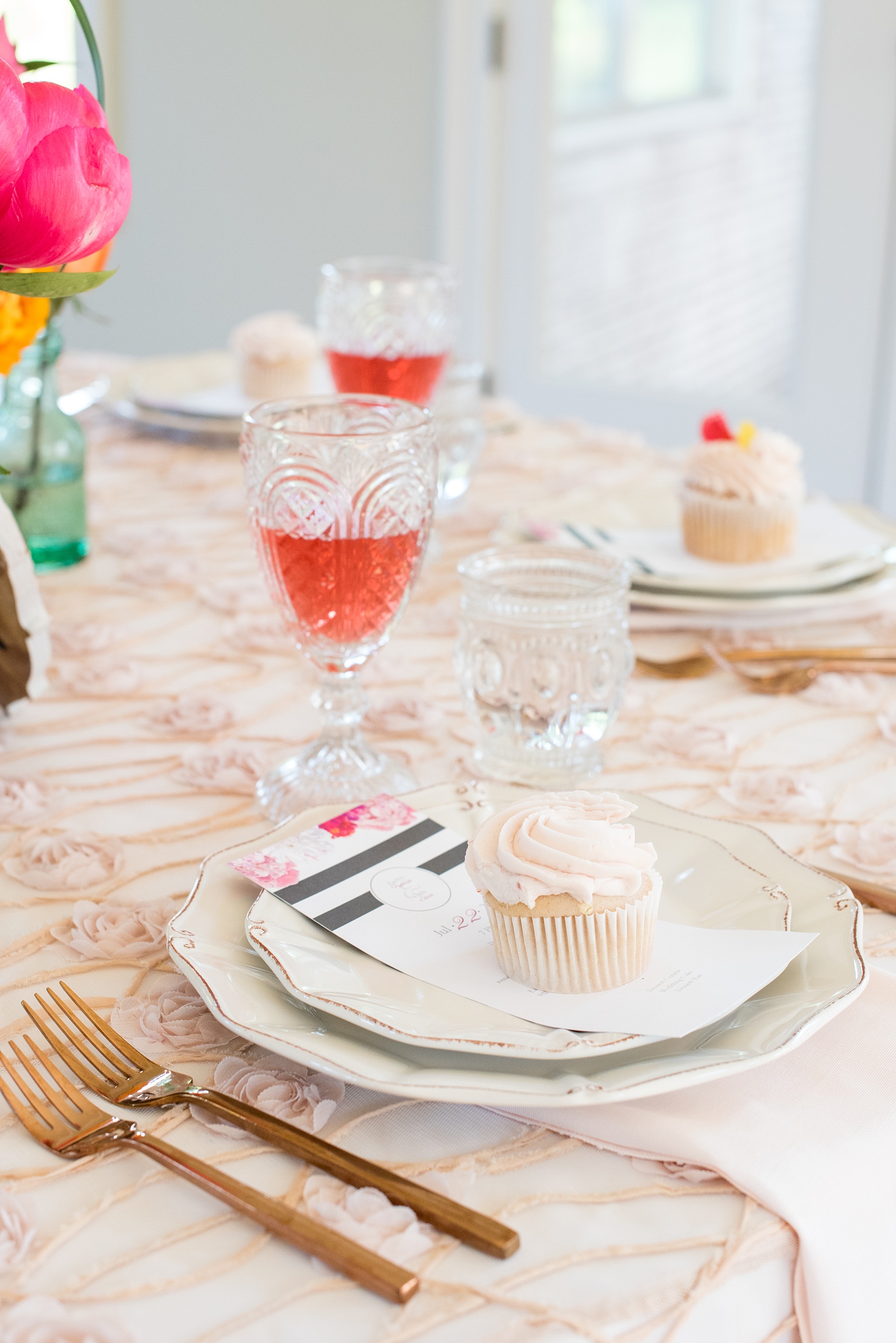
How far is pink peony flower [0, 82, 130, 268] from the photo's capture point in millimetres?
666

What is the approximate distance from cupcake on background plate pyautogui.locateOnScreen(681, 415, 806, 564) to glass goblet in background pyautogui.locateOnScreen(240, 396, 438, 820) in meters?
0.42

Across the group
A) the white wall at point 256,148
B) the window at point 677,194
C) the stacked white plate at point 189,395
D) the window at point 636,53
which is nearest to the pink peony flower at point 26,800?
the stacked white plate at point 189,395

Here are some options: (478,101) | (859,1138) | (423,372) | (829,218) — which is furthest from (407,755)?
(478,101)

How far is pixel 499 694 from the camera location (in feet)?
2.92

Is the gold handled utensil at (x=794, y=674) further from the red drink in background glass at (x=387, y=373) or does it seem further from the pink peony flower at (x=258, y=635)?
the red drink in background glass at (x=387, y=373)

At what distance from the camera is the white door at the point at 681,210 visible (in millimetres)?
3178

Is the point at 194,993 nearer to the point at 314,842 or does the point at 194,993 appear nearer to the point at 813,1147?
the point at 314,842

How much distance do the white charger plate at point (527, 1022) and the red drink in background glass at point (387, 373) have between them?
0.77 metres

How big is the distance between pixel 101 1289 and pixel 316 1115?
0.11m

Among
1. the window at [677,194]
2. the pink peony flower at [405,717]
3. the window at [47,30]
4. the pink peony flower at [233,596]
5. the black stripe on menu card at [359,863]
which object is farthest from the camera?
the window at [47,30]

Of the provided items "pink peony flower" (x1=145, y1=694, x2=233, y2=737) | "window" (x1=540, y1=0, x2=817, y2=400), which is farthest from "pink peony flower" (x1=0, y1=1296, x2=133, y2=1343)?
"window" (x1=540, y1=0, x2=817, y2=400)

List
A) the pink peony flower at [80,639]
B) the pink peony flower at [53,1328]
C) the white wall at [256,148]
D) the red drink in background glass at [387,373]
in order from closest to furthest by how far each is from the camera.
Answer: the pink peony flower at [53,1328], the pink peony flower at [80,639], the red drink in background glass at [387,373], the white wall at [256,148]

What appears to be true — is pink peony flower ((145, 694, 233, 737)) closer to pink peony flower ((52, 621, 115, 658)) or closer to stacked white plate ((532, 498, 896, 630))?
pink peony flower ((52, 621, 115, 658))

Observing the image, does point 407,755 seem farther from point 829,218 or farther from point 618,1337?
point 829,218
